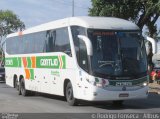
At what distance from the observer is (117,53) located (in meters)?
18.1

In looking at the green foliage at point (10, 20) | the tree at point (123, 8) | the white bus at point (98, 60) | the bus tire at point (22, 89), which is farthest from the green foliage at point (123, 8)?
the green foliage at point (10, 20)

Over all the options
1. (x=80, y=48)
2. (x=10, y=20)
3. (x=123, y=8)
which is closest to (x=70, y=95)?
(x=80, y=48)

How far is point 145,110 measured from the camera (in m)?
17.5

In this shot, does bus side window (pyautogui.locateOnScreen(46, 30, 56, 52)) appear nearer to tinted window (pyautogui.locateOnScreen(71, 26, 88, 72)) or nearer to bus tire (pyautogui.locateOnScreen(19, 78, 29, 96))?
tinted window (pyautogui.locateOnScreen(71, 26, 88, 72))

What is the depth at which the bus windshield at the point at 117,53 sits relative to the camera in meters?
17.8

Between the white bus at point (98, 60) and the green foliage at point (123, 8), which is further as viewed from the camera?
the green foliage at point (123, 8)

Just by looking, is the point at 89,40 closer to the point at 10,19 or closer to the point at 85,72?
the point at 85,72

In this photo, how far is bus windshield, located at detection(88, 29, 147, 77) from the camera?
17.8 metres

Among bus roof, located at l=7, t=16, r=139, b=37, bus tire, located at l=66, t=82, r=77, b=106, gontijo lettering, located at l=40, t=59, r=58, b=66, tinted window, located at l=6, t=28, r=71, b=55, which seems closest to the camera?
bus roof, located at l=7, t=16, r=139, b=37

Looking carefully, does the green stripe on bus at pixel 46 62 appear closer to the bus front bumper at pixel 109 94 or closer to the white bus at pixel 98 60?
the white bus at pixel 98 60

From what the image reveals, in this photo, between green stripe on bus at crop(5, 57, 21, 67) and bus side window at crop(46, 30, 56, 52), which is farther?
green stripe on bus at crop(5, 57, 21, 67)

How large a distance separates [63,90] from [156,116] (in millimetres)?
5643

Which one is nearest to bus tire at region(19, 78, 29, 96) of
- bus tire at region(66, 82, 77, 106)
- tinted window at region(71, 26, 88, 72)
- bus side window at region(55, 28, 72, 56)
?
bus side window at region(55, 28, 72, 56)

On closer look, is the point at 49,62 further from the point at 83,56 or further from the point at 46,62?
the point at 83,56
